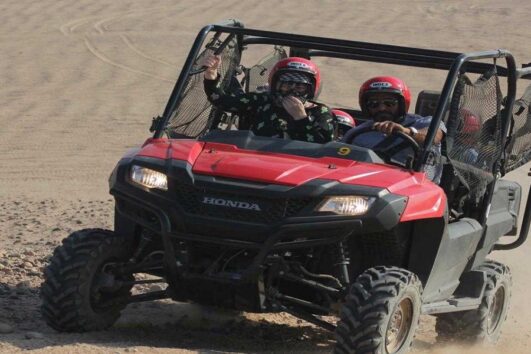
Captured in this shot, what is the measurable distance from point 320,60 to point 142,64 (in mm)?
3624

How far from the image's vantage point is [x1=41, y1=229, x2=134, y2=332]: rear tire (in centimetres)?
681

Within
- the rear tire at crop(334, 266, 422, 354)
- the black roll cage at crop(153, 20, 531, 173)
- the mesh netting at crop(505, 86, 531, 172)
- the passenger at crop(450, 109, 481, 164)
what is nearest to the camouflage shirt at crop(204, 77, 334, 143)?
the black roll cage at crop(153, 20, 531, 173)

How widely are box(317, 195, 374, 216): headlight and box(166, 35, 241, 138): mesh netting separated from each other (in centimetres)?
162

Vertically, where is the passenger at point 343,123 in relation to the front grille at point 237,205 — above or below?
above

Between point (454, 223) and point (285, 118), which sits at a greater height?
point (285, 118)

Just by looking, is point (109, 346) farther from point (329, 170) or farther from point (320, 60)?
point (320, 60)

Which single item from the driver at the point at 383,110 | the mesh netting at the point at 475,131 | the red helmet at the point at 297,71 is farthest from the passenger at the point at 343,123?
the mesh netting at the point at 475,131

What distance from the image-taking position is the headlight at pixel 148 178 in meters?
6.71

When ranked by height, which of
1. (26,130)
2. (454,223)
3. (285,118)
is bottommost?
A: (26,130)

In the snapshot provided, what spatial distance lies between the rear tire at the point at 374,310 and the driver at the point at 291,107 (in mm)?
1350

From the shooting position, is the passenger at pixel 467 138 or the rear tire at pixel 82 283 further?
the passenger at pixel 467 138

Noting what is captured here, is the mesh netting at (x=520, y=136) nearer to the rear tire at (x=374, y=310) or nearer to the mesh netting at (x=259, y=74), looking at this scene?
the mesh netting at (x=259, y=74)

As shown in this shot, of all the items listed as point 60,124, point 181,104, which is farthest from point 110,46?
point 181,104

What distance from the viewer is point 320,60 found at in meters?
25.3
